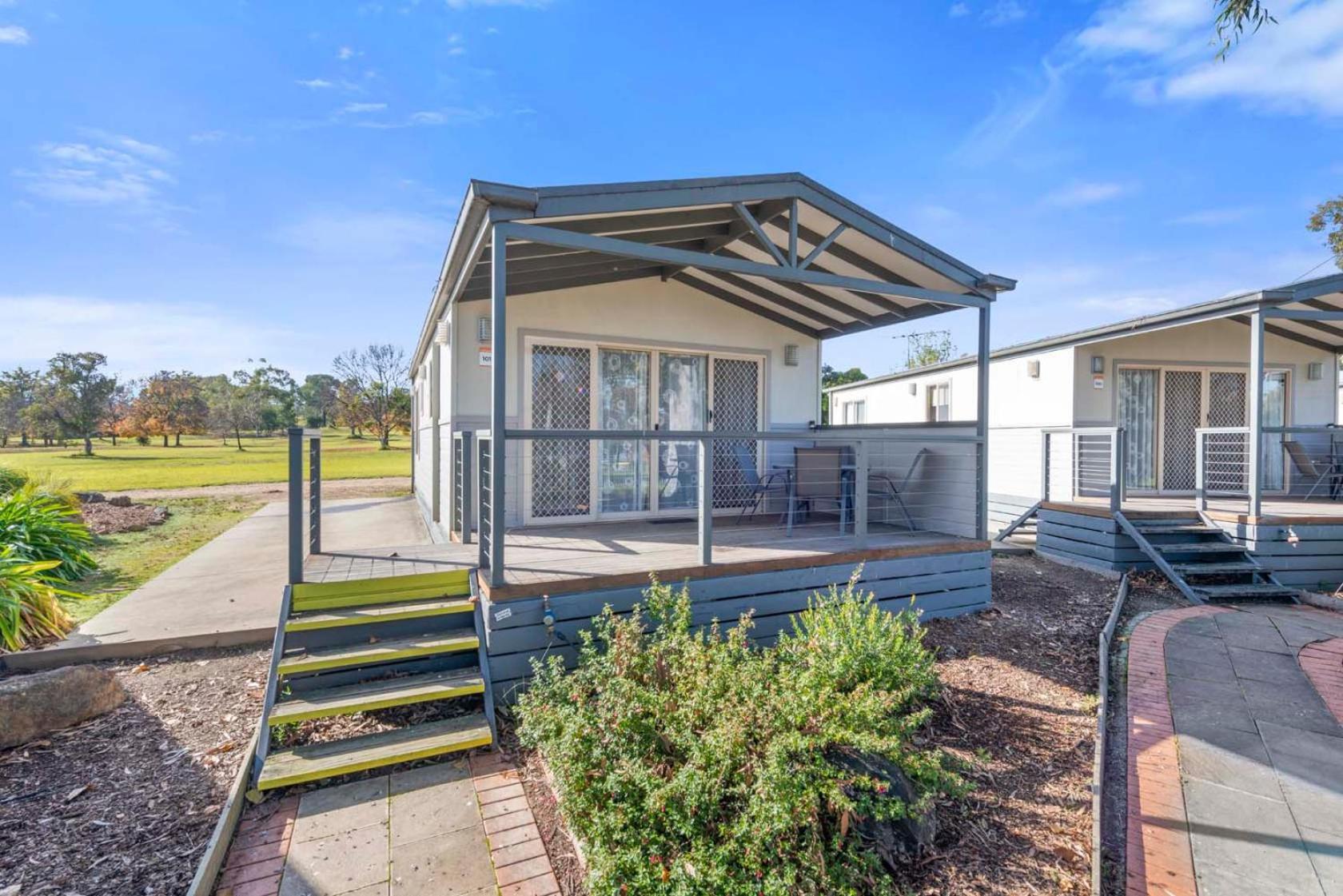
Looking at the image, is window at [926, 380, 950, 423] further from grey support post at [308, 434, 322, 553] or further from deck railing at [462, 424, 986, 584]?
grey support post at [308, 434, 322, 553]

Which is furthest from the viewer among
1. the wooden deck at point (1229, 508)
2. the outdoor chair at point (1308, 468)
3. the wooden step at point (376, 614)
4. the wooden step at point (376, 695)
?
the outdoor chair at point (1308, 468)

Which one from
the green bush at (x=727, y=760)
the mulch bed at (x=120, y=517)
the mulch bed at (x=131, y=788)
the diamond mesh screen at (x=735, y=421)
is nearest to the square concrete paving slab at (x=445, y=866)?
the green bush at (x=727, y=760)

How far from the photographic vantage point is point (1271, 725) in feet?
11.7

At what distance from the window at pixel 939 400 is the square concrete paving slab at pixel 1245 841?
9746 mm

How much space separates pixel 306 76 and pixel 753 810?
11.3 meters

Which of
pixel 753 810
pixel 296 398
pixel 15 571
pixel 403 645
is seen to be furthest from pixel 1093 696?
pixel 296 398

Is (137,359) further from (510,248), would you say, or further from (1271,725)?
(1271,725)

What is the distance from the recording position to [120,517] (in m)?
10.4

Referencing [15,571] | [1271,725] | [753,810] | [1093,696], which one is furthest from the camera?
[15,571]

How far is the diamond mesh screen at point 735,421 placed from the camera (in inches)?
293

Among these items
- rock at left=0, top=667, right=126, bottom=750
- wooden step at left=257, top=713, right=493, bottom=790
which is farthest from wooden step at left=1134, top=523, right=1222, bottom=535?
rock at left=0, top=667, right=126, bottom=750

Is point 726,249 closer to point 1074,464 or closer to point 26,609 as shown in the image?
point 1074,464

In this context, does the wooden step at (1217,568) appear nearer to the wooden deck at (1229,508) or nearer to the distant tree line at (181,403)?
the wooden deck at (1229,508)

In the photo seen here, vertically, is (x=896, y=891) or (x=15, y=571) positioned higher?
(x=15, y=571)
